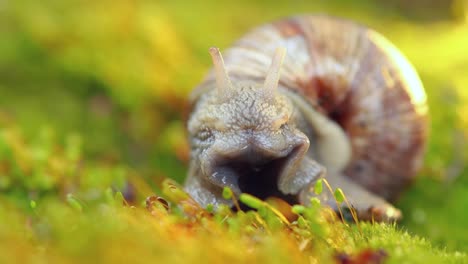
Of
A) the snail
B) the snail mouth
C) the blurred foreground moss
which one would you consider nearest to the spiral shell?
the snail

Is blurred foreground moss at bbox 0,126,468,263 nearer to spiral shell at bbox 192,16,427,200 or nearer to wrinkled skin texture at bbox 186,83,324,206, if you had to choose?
wrinkled skin texture at bbox 186,83,324,206

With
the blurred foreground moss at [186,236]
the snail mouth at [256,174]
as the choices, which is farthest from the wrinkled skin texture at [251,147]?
the blurred foreground moss at [186,236]

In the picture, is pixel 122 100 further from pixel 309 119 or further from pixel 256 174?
pixel 256 174

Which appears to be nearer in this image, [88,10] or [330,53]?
[330,53]

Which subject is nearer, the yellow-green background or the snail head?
the snail head

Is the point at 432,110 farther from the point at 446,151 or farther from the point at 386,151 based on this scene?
the point at 386,151

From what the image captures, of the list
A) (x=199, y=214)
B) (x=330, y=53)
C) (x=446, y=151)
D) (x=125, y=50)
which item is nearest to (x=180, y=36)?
(x=125, y=50)
